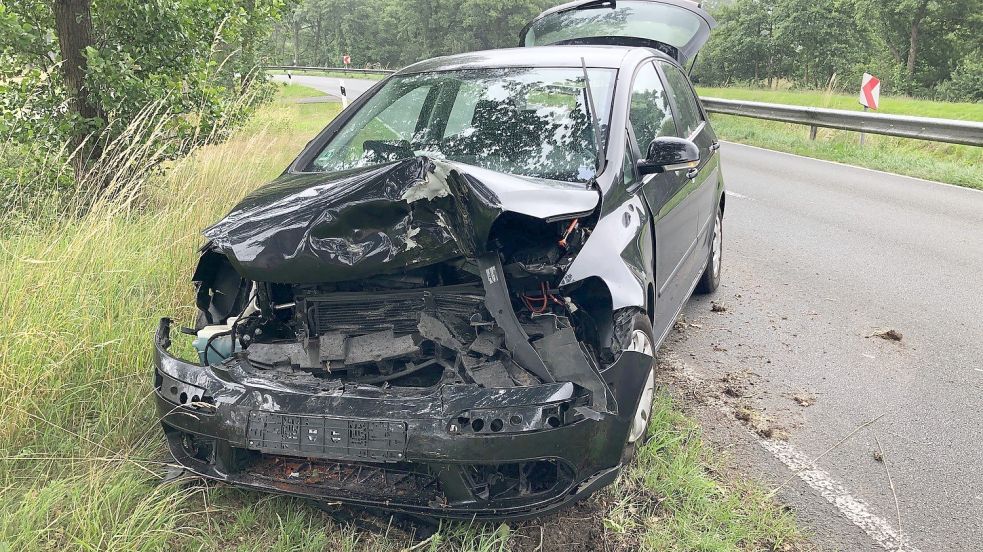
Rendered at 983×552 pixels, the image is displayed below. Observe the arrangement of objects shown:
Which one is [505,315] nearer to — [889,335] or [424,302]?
[424,302]

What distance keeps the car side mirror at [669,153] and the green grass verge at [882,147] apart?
8766mm

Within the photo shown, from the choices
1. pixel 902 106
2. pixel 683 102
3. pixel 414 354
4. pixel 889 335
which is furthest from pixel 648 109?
pixel 902 106

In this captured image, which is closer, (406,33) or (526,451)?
(526,451)

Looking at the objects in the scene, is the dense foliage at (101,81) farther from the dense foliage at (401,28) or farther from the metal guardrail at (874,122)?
the dense foliage at (401,28)

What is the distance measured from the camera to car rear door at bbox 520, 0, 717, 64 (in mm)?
5406

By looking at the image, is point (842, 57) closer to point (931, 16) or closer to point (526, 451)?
point (931, 16)

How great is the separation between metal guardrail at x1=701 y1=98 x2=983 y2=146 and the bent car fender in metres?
10.00

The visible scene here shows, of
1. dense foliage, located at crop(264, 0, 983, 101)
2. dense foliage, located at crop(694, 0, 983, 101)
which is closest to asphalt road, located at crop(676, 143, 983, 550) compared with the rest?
dense foliage, located at crop(264, 0, 983, 101)

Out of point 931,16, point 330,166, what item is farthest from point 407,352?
point 931,16

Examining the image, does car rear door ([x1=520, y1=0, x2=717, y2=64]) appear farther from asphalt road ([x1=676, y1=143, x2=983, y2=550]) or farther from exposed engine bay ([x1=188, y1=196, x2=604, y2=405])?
exposed engine bay ([x1=188, y1=196, x2=604, y2=405])

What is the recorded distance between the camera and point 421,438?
87.6 inches

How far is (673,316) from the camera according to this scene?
3.77m

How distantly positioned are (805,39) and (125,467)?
56.1 metres

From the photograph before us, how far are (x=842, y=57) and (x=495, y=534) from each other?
56023mm
